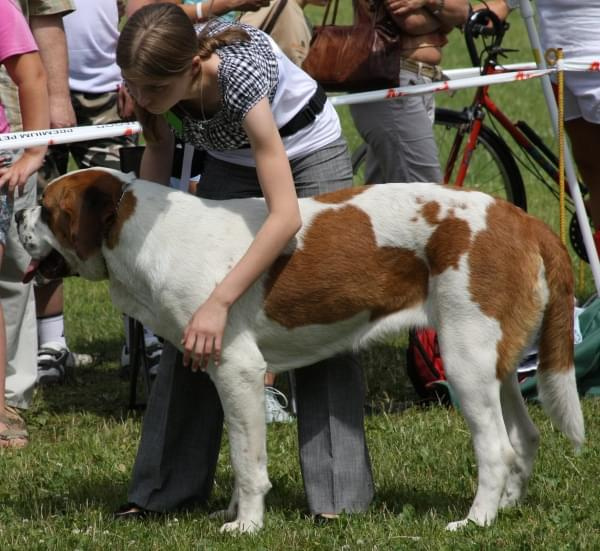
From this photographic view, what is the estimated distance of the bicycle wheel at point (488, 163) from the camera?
7.81 metres

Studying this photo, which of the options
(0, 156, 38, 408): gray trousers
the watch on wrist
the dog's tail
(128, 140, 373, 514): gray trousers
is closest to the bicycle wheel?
the watch on wrist

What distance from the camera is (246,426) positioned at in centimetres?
405

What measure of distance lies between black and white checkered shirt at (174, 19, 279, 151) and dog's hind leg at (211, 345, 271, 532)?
0.71 meters

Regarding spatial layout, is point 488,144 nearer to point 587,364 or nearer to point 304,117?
point 587,364

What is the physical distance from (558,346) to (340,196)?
0.90m

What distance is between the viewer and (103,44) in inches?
274

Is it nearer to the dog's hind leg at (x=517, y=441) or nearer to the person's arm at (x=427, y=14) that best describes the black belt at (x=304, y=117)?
the dog's hind leg at (x=517, y=441)

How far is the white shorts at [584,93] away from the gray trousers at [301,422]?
6.75 ft

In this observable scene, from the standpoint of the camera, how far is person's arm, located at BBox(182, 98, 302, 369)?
3848mm

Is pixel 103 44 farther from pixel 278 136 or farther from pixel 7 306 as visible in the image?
pixel 278 136

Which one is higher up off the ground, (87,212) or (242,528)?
(87,212)

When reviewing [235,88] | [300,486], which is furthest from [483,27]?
[235,88]

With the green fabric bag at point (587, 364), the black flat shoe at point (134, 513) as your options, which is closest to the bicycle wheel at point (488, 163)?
the green fabric bag at point (587, 364)

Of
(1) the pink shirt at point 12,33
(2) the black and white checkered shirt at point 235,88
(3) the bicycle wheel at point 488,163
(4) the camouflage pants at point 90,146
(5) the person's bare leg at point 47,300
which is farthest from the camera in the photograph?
(3) the bicycle wheel at point 488,163
